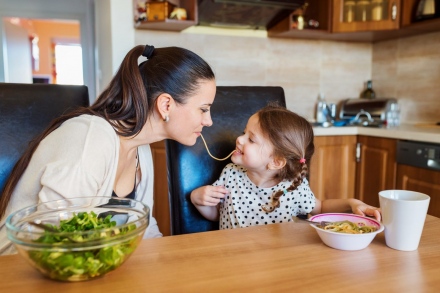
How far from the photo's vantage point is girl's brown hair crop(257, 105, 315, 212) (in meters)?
1.27

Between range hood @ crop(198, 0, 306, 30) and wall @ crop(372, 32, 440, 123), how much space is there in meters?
0.86

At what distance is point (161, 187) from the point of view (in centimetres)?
244

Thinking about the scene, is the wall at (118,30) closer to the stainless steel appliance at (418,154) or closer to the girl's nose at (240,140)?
the girl's nose at (240,140)

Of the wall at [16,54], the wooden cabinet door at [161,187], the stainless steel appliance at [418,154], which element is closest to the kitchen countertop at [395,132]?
the stainless steel appliance at [418,154]

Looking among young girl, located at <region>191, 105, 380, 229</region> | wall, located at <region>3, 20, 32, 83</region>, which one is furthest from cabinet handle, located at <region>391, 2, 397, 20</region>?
wall, located at <region>3, 20, 32, 83</region>

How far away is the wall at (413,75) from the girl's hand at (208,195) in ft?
6.78

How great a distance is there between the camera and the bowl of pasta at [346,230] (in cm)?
76

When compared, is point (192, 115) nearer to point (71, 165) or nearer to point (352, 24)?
point (71, 165)

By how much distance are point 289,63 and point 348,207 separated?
2.09 m

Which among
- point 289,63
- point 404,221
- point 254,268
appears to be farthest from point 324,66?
point 254,268

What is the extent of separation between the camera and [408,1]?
2527 mm

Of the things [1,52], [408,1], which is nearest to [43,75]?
[1,52]

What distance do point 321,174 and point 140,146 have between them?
1.58m

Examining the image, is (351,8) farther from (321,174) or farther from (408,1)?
(321,174)
